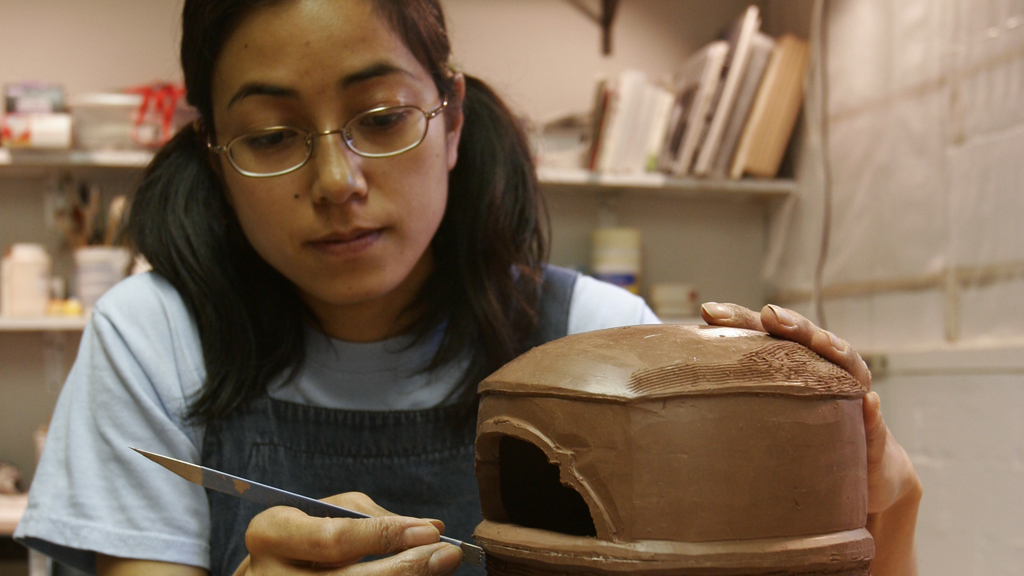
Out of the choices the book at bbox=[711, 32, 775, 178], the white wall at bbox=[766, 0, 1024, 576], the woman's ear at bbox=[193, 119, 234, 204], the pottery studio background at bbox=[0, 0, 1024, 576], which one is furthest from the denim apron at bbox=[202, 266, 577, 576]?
the book at bbox=[711, 32, 775, 178]

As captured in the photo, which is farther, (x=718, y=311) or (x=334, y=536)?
(x=718, y=311)

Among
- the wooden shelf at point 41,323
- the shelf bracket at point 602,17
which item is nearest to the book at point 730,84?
the shelf bracket at point 602,17

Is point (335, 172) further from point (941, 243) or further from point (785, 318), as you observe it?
point (941, 243)

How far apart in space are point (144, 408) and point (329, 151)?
43cm

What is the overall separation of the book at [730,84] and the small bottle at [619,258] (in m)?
0.33

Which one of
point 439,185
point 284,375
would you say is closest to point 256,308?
point 284,375

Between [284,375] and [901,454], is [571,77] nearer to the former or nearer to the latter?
[284,375]

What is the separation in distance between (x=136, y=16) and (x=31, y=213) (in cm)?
76

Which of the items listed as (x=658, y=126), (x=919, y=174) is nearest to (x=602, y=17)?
(x=658, y=126)

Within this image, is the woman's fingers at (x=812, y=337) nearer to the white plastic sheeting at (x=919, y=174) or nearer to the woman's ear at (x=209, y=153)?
the woman's ear at (x=209, y=153)

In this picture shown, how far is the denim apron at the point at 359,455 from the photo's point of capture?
1.09 metres

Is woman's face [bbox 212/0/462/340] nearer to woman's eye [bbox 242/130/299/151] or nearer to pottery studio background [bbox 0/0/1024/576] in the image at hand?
woman's eye [bbox 242/130/299/151]

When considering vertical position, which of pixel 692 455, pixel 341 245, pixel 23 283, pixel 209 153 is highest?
pixel 209 153

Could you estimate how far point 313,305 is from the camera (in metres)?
1.18
